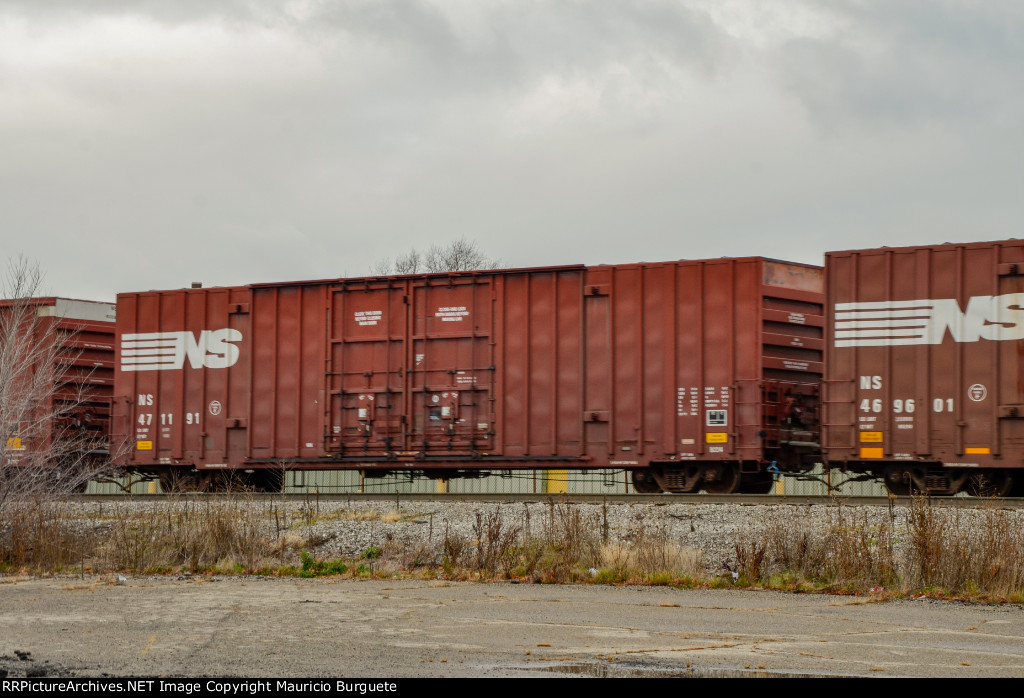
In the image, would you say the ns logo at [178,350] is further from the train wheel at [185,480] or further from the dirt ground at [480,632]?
the dirt ground at [480,632]

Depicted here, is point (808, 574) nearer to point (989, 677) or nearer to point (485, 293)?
point (989, 677)

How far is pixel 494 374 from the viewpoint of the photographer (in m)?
19.0

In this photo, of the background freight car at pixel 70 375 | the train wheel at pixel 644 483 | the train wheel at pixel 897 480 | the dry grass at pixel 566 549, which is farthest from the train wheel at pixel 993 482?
the background freight car at pixel 70 375

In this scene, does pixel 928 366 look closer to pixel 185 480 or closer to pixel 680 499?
pixel 680 499

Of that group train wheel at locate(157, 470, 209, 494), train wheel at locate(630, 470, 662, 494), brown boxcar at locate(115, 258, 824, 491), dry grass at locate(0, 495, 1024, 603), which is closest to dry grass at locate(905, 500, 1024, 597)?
dry grass at locate(0, 495, 1024, 603)

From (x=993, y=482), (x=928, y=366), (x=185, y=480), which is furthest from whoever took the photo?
(x=185, y=480)

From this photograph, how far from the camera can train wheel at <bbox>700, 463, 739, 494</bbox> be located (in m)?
18.2

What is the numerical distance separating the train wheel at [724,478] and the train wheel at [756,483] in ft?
0.71

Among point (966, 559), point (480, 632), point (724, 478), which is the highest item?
point (724, 478)

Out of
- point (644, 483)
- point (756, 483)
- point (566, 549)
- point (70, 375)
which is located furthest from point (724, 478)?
point (70, 375)

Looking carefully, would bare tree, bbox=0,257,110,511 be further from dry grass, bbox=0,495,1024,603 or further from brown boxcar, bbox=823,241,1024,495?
brown boxcar, bbox=823,241,1024,495

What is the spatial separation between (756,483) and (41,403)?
12747 millimetres

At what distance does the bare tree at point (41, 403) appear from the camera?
16.3 meters
